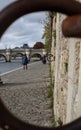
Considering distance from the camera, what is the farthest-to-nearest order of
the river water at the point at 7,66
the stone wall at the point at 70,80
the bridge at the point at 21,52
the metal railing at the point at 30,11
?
1. the bridge at the point at 21,52
2. the river water at the point at 7,66
3. the stone wall at the point at 70,80
4. the metal railing at the point at 30,11

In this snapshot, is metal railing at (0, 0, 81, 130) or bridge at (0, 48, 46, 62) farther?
bridge at (0, 48, 46, 62)

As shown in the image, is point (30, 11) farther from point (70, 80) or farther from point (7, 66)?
point (7, 66)

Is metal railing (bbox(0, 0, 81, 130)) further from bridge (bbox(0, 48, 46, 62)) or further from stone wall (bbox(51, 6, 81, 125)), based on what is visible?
bridge (bbox(0, 48, 46, 62))

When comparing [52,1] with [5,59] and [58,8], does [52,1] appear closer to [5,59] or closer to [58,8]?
[58,8]

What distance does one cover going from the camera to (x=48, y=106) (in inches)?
490

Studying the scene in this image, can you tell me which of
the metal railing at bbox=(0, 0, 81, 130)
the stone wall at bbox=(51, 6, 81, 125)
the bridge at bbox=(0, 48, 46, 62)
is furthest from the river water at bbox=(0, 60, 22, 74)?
the metal railing at bbox=(0, 0, 81, 130)

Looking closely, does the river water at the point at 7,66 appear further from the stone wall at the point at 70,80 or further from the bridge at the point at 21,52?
the stone wall at the point at 70,80

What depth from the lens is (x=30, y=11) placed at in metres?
0.96

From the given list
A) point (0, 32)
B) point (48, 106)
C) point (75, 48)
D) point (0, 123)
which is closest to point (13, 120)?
point (0, 123)

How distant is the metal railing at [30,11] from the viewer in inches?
36.9

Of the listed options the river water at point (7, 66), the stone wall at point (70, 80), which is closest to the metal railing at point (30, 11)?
the stone wall at point (70, 80)

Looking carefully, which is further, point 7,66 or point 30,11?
point 7,66

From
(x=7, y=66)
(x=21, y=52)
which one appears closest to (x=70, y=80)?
(x=7, y=66)

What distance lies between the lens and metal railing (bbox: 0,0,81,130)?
0.94 metres
